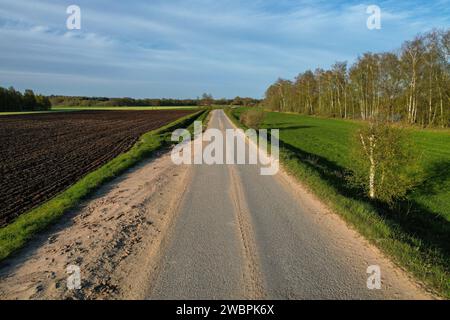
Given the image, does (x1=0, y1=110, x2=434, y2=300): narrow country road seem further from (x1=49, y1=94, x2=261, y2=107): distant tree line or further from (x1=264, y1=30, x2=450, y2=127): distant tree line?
(x1=49, y1=94, x2=261, y2=107): distant tree line

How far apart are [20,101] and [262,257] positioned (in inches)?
4417

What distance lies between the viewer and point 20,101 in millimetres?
96625

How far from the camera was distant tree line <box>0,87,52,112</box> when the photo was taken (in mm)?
90125

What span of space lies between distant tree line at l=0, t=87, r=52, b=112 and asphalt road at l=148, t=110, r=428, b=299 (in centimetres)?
10344

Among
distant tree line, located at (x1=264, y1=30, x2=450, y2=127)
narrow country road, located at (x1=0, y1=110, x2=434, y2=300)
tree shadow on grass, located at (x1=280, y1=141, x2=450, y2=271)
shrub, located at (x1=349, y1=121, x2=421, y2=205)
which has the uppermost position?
distant tree line, located at (x1=264, y1=30, x2=450, y2=127)

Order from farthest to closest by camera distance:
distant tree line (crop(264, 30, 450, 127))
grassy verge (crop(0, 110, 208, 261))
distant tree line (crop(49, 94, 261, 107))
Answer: distant tree line (crop(49, 94, 261, 107)) < distant tree line (crop(264, 30, 450, 127)) < grassy verge (crop(0, 110, 208, 261))

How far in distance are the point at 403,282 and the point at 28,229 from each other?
7167mm

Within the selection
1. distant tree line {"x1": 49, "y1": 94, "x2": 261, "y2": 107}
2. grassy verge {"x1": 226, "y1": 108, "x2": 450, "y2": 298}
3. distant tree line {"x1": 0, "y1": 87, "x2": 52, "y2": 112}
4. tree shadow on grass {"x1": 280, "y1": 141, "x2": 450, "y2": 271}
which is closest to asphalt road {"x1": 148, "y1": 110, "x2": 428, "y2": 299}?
grassy verge {"x1": 226, "y1": 108, "x2": 450, "y2": 298}

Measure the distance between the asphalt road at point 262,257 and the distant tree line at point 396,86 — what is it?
4.90 m

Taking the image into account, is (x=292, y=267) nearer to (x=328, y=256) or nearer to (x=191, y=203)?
(x=328, y=256)

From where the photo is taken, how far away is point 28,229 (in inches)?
271

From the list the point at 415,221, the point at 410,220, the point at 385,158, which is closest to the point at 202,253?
the point at 385,158

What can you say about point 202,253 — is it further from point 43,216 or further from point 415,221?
point 415,221

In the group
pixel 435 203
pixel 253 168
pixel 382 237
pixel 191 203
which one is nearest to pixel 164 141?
pixel 253 168
